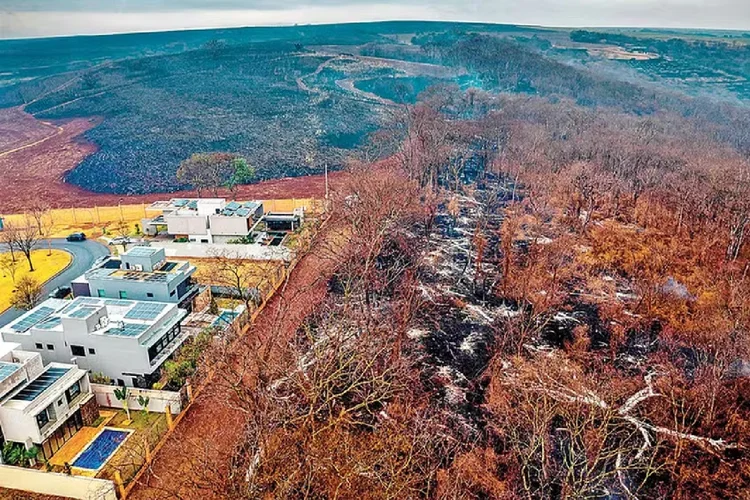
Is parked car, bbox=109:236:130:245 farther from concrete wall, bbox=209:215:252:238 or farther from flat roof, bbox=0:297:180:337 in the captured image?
flat roof, bbox=0:297:180:337

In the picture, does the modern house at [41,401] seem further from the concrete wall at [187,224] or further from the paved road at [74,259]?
the concrete wall at [187,224]

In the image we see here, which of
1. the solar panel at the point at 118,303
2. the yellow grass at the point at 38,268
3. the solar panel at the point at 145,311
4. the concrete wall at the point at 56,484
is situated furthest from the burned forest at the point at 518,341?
the yellow grass at the point at 38,268

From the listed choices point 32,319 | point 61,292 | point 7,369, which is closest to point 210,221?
point 61,292

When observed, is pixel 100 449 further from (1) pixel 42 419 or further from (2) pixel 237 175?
(2) pixel 237 175

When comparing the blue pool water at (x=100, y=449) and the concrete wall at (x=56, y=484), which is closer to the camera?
the concrete wall at (x=56, y=484)

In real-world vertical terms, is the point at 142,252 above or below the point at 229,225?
above

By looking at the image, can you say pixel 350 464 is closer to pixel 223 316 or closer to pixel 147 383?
pixel 147 383

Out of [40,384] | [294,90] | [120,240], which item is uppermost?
[294,90]
